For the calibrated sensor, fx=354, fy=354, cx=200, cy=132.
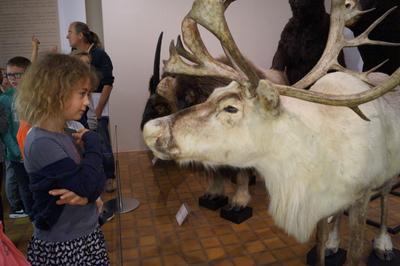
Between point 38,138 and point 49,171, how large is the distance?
0.12 m

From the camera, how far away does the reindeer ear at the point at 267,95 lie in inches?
45.4

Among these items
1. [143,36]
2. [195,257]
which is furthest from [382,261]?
[143,36]

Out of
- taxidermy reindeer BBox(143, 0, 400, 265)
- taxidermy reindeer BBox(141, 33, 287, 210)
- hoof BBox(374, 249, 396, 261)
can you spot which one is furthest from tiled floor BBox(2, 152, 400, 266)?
taxidermy reindeer BBox(143, 0, 400, 265)

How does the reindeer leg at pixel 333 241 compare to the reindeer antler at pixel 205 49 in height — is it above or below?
below

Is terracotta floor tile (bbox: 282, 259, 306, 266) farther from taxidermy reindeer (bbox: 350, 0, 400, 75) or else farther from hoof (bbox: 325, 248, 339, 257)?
taxidermy reindeer (bbox: 350, 0, 400, 75)

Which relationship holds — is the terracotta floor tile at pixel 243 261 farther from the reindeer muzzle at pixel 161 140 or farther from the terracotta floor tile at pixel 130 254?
the reindeer muzzle at pixel 161 140

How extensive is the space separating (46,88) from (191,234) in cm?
152

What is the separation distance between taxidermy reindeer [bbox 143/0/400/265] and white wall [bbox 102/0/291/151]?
116 inches

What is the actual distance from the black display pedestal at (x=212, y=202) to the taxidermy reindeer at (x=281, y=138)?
144cm

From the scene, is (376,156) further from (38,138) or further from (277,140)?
(38,138)

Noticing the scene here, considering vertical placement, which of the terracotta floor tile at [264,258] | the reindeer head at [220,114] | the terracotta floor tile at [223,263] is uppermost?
the reindeer head at [220,114]

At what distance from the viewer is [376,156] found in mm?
1303

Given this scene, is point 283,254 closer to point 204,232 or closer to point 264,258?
point 264,258

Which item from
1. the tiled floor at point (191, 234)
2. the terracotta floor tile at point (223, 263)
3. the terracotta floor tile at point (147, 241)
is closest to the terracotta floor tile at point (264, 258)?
the tiled floor at point (191, 234)
